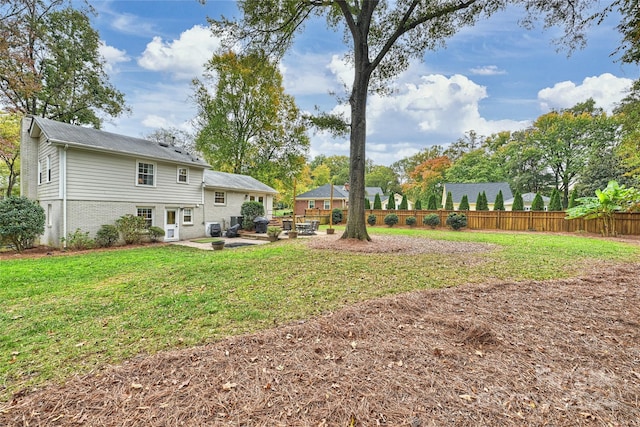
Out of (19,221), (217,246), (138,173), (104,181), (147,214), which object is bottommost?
(217,246)

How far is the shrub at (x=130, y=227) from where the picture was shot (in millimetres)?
12148

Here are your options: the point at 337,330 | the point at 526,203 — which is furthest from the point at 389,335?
the point at 526,203

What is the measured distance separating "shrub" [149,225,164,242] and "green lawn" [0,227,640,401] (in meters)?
3.94

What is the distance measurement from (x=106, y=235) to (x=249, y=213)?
764cm

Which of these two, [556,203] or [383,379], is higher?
[556,203]

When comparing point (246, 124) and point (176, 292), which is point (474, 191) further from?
point (176, 292)

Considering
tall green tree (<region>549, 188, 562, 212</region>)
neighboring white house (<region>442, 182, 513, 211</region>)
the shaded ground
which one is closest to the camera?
the shaded ground

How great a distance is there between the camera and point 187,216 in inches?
603

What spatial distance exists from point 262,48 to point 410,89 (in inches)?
392

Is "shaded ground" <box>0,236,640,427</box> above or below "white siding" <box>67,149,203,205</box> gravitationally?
below

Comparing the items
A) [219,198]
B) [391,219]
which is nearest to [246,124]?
[219,198]

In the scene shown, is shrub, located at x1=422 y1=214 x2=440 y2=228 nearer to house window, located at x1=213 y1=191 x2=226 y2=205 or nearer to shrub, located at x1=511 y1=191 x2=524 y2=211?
shrub, located at x1=511 y1=191 x2=524 y2=211

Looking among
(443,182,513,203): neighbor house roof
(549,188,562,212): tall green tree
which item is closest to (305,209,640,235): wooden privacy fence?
(549,188,562,212): tall green tree

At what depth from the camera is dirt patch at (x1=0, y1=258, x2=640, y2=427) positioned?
6.59 feet
